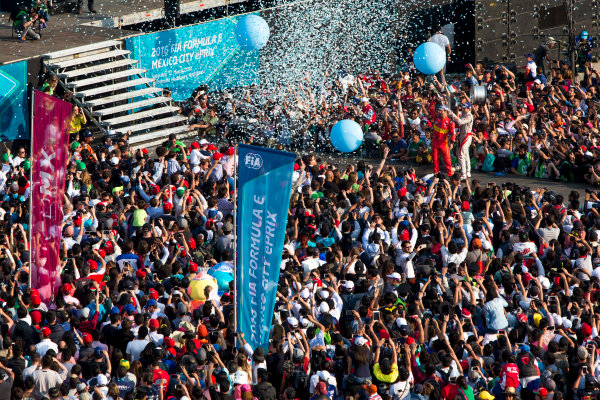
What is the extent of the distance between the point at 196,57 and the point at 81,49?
2719 millimetres

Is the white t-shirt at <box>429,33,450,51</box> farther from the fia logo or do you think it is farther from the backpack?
the backpack

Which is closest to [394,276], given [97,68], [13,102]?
[13,102]

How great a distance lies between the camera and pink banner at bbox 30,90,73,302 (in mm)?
12961

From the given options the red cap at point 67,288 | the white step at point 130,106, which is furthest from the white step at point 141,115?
the red cap at point 67,288

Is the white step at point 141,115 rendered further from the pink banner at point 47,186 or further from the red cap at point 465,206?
the red cap at point 465,206

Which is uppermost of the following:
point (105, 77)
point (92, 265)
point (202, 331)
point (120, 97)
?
point (105, 77)

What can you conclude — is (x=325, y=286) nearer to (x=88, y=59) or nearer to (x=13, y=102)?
(x=13, y=102)

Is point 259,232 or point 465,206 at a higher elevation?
point 259,232

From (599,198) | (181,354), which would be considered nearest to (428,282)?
(181,354)

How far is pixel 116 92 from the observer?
22016mm

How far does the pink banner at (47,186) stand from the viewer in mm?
12961

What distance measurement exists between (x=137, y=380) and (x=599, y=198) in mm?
8040

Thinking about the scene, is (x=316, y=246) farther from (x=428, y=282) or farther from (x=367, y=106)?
(x=367, y=106)

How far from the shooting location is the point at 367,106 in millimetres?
20953
